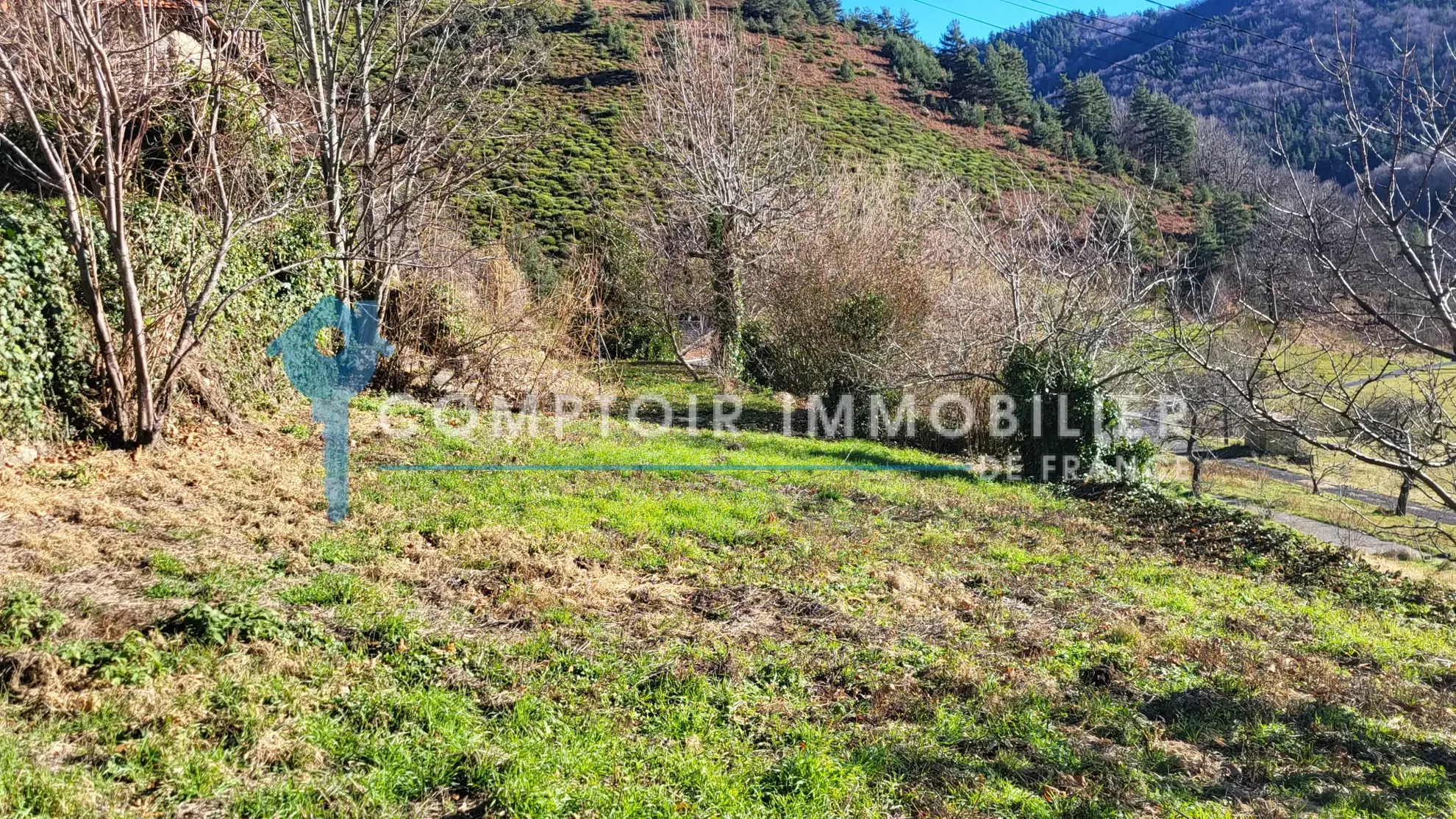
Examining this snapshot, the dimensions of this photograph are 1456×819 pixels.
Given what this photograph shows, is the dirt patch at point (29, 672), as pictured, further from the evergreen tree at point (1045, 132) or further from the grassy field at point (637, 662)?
the evergreen tree at point (1045, 132)

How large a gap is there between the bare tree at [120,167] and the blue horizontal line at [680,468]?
6.81ft

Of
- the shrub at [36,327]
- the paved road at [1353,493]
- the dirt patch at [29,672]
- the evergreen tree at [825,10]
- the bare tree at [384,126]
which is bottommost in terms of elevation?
the paved road at [1353,493]

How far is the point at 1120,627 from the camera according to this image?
217 inches

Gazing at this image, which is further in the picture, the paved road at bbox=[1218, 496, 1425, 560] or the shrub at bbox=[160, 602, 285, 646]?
the paved road at bbox=[1218, 496, 1425, 560]

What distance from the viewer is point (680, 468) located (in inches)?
361

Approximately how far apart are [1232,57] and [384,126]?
30.0 meters

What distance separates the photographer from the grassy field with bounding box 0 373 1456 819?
124 inches

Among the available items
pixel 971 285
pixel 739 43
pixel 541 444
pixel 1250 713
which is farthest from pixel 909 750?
pixel 739 43

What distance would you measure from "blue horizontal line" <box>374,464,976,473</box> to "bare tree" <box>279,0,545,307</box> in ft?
10.8

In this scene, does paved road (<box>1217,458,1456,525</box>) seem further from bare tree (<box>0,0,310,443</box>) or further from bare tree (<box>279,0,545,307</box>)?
bare tree (<box>0,0,310,443</box>)

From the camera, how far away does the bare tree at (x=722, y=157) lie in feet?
59.6

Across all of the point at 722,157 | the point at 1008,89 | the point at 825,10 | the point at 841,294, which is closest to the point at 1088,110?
the point at 1008,89

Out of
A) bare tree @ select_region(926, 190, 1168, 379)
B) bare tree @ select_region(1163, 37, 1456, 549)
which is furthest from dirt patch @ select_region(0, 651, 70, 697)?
bare tree @ select_region(926, 190, 1168, 379)

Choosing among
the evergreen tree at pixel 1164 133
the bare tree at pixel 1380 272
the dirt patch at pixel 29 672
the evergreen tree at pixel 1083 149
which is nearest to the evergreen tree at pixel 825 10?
the evergreen tree at pixel 1083 149
